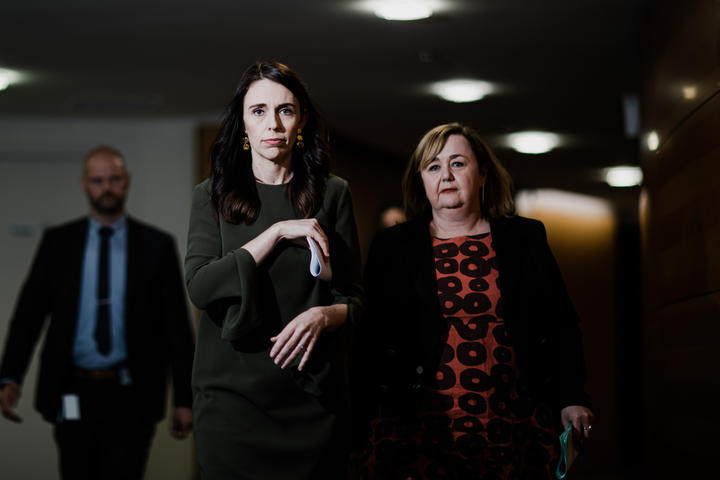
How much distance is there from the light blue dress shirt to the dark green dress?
2.01m

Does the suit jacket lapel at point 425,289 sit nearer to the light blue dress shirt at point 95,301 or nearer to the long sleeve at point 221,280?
the long sleeve at point 221,280

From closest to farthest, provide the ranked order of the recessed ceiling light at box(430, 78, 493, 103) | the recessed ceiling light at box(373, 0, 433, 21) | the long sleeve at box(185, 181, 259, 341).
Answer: the long sleeve at box(185, 181, 259, 341)
the recessed ceiling light at box(373, 0, 433, 21)
the recessed ceiling light at box(430, 78, 493, 103)

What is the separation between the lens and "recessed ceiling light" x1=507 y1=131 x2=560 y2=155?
846 centimetres

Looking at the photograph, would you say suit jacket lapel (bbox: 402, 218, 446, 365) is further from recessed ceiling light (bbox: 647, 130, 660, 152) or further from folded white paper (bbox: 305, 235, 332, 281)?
recessed ceiling light (bbox: 647, 130, 660, 152)

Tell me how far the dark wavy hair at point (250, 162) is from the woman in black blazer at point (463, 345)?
19.9 inches

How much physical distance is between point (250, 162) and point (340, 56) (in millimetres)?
3694

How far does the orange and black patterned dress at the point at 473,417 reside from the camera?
2.41 metres

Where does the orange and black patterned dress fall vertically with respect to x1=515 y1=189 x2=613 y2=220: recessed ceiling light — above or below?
below

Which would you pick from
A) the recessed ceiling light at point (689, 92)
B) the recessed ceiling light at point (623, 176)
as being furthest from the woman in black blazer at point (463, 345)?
the recessed ceiling light at point (623, 176)

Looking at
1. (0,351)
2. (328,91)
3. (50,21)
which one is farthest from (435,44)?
(0,351)

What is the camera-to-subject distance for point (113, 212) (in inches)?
166

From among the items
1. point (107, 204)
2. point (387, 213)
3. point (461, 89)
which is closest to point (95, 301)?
point (107, 204)

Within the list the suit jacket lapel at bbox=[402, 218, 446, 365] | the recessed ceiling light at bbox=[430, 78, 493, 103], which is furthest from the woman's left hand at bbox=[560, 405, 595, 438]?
the recessed ceiling light at bbox=[430, 78, 493, 103]

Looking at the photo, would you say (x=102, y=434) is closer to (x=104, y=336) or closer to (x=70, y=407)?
(x=70, y=407)
